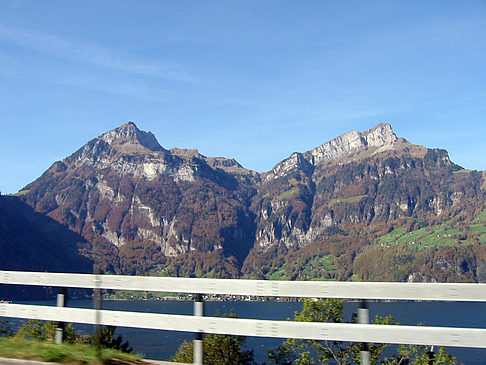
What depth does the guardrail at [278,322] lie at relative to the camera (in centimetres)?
677

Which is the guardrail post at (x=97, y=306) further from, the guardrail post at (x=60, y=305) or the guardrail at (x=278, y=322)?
the guardrail post at (x=60, y=305)

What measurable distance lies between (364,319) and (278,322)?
1.30m

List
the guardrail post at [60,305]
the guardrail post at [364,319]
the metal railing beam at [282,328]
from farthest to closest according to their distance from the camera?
1. the guardrail post at [60,305]
2. the guardrail post at [364,319]
3. the metal railing beam at [282,328]

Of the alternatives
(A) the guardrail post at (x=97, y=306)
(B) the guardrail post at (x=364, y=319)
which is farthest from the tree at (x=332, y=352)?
(A) the guardrail post at (x=97, y=306)

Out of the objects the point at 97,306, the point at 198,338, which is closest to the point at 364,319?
the point at 198,338

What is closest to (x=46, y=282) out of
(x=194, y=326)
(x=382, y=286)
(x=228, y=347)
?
(x=194, y=326)

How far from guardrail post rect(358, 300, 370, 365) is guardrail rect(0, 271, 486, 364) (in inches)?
0.8

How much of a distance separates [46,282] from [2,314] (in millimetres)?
1043

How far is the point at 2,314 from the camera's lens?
897cm

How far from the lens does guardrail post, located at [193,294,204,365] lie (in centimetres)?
767

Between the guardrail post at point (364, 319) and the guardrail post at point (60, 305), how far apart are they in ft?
17.4

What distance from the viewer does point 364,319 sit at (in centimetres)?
725

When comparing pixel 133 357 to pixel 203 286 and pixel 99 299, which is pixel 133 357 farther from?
pixel 203 286

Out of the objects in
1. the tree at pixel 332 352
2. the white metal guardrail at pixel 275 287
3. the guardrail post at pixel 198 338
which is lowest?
the tree at pixel 332 352
